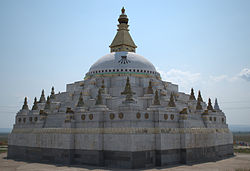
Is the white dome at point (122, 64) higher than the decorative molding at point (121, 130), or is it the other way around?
the white dome at point (122, 64)

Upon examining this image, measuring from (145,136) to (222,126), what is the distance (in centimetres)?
1737

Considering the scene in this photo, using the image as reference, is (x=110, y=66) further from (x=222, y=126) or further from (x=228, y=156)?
(x=228, y=156)

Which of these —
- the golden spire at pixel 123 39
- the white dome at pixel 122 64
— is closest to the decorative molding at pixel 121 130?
the white dome at pixel 122 64

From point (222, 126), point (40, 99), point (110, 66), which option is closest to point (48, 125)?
point (40, 99)

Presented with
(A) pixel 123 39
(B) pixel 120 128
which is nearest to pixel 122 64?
(A) pixel 123 39

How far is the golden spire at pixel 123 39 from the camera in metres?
49.3

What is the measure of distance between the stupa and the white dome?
0.56ft

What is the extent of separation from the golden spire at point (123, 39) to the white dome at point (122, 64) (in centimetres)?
405

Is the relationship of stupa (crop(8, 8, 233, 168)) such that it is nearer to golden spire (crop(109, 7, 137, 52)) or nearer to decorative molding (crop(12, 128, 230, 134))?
decorative molding (crop(12, 128, 230, 134))

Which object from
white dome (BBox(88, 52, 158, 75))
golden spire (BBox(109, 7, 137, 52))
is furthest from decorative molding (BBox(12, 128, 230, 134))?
golden spire (BBox(109, 7, 137, 52))

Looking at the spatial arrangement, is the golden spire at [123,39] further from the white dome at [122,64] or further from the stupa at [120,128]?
the stupa at [120,128]

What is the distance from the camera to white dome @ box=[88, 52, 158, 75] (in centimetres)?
4290

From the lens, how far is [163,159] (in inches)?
1128

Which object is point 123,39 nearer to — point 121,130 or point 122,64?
point 122,64
